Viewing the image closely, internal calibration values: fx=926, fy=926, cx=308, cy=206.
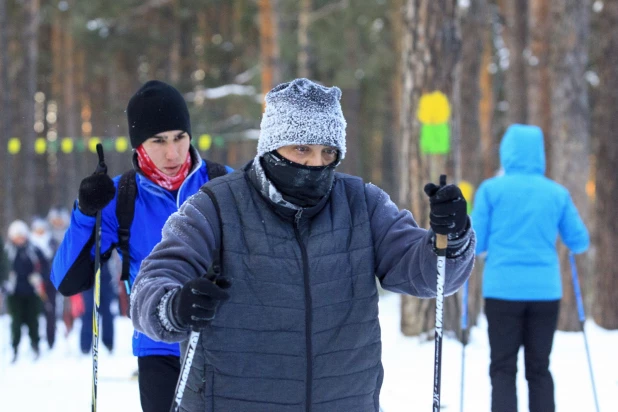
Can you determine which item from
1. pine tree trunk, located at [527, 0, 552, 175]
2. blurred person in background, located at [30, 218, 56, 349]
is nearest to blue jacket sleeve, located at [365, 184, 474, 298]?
blurred person in background, located at [30, 218, 56, 349]

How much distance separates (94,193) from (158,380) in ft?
2.70

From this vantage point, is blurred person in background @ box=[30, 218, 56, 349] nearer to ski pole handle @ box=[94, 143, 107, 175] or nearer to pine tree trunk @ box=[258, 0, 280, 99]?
pine tree trunk @ box=[258, 0, 280, 99]

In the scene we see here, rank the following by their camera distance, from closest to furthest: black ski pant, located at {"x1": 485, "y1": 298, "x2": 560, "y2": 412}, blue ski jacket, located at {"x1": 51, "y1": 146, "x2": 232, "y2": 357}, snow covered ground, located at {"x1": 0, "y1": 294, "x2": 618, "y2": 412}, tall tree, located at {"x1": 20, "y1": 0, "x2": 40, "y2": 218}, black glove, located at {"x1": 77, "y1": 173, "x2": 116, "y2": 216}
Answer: black glove, located at {"x1": 77, "y1": 173, "x2": 116, "y2": 216}
blue ski jacket, located at {"x1": 51, "y1": 146, "x2": 232, "y2": 357}
black ski pant, located at {"x1": 485, "y1": 298, "x2": 560, "y2": 412}
snow covered ground, located at {"x1": 0, "y1": 294, "x2": 618, "y2": 412}
tall tree, located at {"x1": 20, "y1": 0, "x2": 40, "y2": 218}

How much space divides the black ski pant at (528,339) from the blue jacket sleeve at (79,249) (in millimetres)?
2606

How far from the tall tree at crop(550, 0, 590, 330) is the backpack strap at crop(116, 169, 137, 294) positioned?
8.32 metres

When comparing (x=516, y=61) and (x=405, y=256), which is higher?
(x=516, y=61)

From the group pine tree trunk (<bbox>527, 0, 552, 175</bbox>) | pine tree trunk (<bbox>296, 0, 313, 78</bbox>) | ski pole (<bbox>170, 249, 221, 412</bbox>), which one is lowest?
ski pole (<bbox>170, 249, 221, 412</bbox>)

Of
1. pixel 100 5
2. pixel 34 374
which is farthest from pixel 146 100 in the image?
pixel 100 5

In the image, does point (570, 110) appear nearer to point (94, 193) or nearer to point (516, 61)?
point (516, 61)

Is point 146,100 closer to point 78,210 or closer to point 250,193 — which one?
point 78,210

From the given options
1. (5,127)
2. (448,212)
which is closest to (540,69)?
(5,127)

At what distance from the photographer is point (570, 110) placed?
1143 cm

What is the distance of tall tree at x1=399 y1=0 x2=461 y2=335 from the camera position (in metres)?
9.44

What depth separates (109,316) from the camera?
11.7 meters
